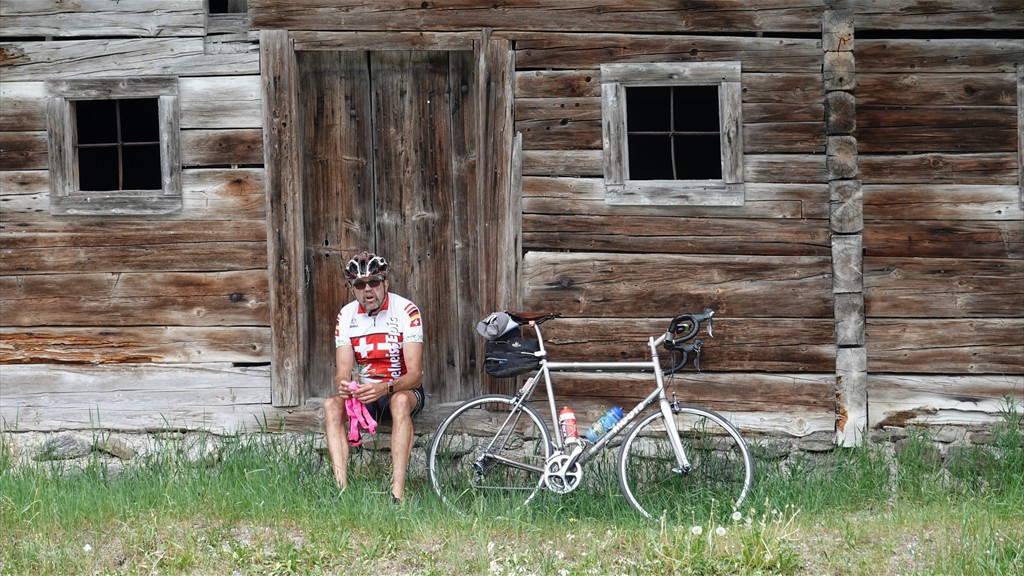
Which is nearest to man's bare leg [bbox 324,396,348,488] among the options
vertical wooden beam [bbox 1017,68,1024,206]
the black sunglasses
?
the black sunglasses

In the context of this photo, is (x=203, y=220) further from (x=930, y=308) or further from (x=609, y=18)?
(x=930, y=308)

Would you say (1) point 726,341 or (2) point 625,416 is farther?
(1) point 726,341

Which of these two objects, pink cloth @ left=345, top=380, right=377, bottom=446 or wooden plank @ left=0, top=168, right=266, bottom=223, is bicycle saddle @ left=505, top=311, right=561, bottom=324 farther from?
wooden plank @ left=0, top=168, right=266, bottom=223

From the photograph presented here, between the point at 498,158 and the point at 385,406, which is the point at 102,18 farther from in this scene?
the point at 385,406

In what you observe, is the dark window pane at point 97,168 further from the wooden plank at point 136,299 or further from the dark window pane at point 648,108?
the dark window pane at point 648,108

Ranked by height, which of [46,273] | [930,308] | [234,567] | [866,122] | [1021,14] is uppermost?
[1021,14]

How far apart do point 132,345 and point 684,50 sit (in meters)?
4.18

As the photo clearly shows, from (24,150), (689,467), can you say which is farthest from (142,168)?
(689,467)

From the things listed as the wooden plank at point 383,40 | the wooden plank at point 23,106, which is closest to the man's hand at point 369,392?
the wooden plank at point 383,40

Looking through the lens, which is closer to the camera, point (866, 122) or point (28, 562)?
point (28, 562)

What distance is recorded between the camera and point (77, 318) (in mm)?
6660

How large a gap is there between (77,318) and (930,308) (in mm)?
5757

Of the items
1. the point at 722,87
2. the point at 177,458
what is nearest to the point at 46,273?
the point at 177,458

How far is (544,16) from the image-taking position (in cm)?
656
